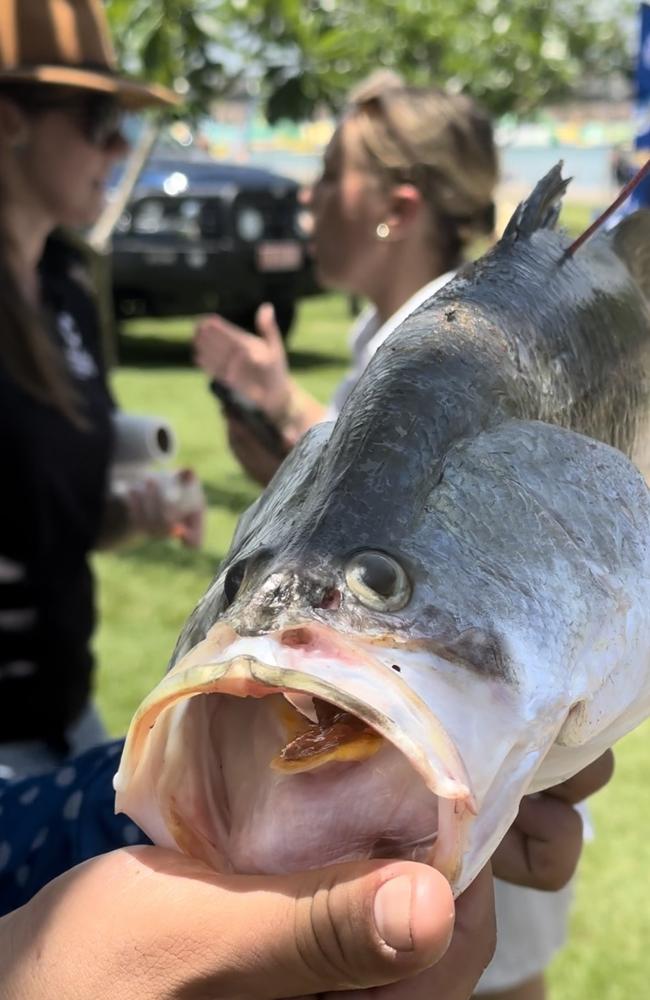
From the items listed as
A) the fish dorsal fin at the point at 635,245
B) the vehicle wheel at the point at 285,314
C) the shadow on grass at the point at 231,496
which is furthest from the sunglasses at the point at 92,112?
the vehicle wheel at the point at 285,314

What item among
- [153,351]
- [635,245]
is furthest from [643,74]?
[153,351]

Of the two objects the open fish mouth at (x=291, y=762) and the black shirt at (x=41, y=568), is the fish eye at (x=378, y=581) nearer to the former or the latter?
the open fish mouth at (x=291, y=762)

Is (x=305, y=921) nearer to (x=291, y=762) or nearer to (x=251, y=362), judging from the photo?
(x=291, y=762)

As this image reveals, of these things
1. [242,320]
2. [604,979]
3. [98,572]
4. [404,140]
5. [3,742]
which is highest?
[404,140]

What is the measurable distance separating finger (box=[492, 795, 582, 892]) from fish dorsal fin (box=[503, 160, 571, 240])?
61 centimetres

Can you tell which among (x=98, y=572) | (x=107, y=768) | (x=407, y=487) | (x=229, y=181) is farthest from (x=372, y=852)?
(x=229, y=181)

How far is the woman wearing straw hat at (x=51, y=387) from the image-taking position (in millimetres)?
2352

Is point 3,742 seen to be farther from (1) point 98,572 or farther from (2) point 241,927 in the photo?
(1) point 98,572

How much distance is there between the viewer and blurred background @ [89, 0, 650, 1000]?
3.35 metres

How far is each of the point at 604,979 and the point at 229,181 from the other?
8113 mm

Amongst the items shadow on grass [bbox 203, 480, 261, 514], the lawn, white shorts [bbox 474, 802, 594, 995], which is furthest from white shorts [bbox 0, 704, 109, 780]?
shadow on grass [bbox 203, 480, 261, 514]

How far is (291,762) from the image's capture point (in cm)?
76

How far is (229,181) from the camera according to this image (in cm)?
967

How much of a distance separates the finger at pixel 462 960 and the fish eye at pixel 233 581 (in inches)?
11.9
